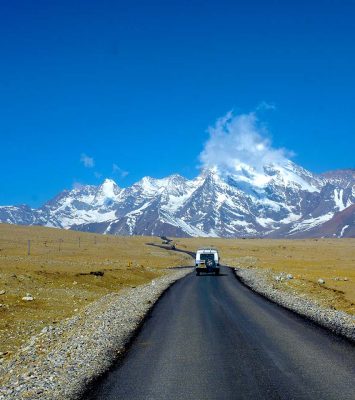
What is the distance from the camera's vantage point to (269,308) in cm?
2783

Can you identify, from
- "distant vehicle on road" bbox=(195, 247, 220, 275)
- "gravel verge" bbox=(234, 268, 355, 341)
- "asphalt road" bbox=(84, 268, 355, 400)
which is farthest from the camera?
"distant vehicle on road" bbox=(195, 247, 220, 275)

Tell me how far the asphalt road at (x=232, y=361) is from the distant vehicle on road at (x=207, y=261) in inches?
1431

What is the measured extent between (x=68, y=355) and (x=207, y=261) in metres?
46.1

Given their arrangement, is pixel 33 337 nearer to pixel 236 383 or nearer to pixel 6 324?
pixel 6 324

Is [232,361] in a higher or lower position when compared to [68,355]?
higher

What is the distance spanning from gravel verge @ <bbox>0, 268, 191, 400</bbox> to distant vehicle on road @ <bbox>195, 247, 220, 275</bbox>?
34.2m

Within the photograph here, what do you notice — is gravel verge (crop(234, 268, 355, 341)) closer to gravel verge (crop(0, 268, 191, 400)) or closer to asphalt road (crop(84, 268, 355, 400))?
asphalt road (crop(84, 268, 355, 400))

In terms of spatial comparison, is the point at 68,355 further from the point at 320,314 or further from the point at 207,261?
the point at 207,261

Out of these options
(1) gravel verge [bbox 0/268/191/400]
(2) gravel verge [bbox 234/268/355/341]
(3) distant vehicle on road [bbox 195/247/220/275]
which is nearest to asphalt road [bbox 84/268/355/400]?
(1) gravel verge [bbox 0/268/191/400]

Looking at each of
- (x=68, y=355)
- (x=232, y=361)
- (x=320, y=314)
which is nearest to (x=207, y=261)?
(x=320, y=314)

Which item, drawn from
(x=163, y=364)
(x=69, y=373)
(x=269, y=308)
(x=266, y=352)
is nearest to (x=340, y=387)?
(x=266, y=352)

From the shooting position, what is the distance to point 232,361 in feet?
50.0

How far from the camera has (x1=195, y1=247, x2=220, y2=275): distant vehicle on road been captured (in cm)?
6150

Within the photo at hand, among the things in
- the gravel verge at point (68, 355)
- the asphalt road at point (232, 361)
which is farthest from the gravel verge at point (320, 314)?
the gravel verge at point (68, 355)
